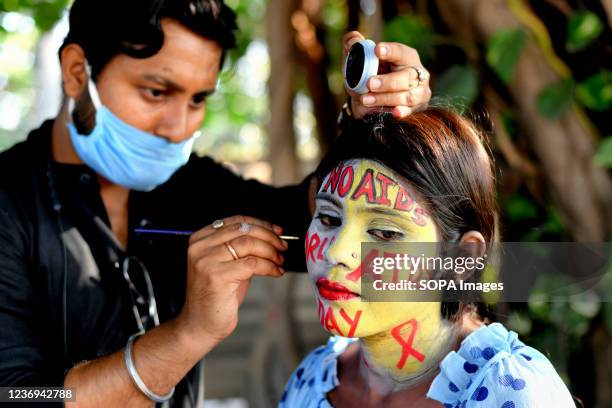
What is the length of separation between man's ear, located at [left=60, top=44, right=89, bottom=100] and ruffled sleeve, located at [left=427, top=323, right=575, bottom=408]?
122cm

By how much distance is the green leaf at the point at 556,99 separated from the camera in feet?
7.68

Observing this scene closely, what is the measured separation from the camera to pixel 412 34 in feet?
8.56

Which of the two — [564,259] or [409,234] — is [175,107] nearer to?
[409,234]

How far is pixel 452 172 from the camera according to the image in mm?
1431

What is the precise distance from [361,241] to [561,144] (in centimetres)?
127

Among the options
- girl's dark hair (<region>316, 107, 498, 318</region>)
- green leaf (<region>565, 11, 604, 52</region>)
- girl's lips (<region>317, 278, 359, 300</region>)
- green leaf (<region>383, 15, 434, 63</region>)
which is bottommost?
girl's lips (<region>317, 278, 359, 300</region>)

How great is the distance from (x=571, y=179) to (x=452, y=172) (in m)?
1.13

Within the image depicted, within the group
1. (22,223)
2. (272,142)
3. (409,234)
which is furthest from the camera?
(272,142)

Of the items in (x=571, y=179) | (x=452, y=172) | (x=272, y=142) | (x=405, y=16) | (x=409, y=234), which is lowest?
(x=409, y=234)

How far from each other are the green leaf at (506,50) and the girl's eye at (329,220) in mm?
1111

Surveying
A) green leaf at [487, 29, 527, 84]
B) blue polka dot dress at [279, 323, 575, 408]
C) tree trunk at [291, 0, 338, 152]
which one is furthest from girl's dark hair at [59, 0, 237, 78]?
tree trunk at [291, 0, 338, 152]

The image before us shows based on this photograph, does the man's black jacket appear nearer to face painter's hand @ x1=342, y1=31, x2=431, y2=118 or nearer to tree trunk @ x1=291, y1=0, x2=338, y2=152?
face painter's hand @ x1=342, y1=31, x2=431, y2=118

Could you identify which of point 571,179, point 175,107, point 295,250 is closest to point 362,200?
point 295,250

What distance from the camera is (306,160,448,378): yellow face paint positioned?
138 centimetres
